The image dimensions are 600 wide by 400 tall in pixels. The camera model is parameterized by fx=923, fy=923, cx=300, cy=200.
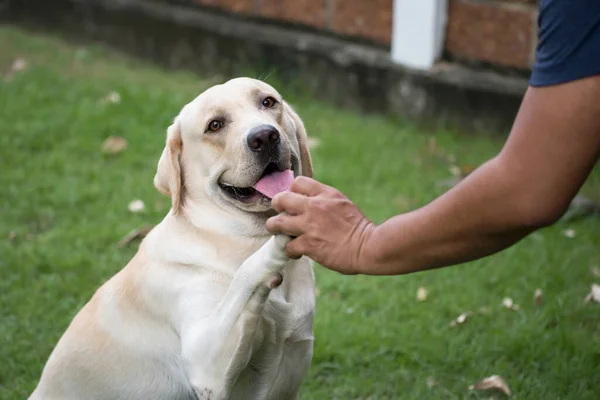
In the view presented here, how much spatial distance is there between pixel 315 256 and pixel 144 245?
35.9 inches

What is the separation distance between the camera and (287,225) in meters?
2.58

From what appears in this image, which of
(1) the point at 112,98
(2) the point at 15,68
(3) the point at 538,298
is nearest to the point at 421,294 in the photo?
(3) the point at 538,298

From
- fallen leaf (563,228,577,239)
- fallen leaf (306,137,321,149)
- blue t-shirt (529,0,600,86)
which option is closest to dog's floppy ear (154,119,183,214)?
blue t-shirt (529,0,600,86)

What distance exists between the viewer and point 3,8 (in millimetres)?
8992

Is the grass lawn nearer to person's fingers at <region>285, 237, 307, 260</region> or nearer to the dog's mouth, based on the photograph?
the dog's mouth

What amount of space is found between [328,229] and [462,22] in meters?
4.21

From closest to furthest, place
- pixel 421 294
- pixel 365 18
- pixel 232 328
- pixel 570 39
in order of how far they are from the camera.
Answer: pixel 570 39 < pixel 232 328 < pixel 421 294 < pixel 365 18

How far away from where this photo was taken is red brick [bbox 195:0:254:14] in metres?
7.54

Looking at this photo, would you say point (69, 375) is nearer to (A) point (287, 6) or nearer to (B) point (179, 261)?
(B) point (179, 261)

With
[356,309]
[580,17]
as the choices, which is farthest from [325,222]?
[356,309]

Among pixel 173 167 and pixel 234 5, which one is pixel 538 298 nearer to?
pixel 173 167

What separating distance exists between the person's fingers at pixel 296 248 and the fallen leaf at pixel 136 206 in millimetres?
3048

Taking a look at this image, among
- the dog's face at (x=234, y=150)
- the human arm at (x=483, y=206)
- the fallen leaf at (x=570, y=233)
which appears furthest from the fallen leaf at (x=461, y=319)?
the human arm at (x=483, y=206)

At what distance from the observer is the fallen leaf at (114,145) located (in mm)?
6355
